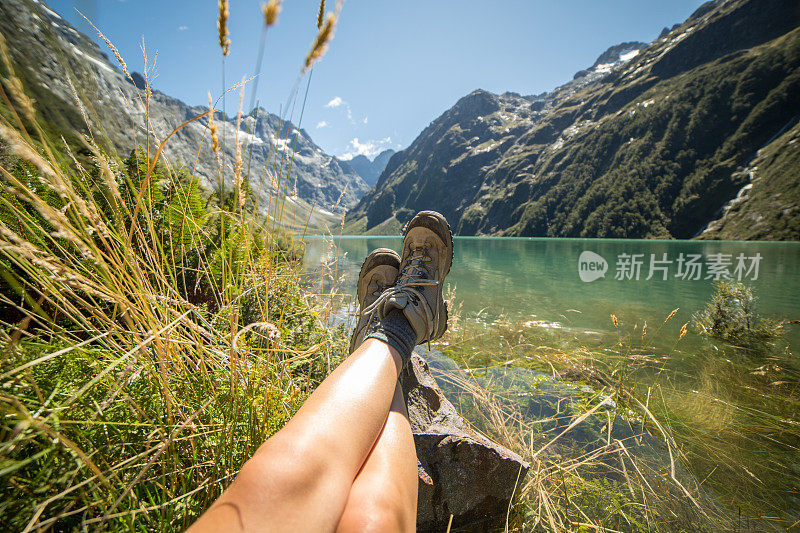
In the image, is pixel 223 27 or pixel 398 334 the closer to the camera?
pixel 223 27

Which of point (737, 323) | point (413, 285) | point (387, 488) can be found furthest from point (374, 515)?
point (737, 323)

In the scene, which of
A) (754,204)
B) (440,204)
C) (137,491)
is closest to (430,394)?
(137,491)

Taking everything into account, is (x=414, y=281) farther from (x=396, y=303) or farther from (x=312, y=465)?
(x=312, y=465)

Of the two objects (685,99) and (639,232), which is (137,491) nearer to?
(639,232)

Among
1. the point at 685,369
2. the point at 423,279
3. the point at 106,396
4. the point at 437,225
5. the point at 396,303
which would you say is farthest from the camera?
the point at 685,369

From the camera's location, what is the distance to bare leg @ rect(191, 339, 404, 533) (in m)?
0.72

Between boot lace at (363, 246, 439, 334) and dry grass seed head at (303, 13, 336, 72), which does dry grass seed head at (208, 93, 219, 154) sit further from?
boot lace at (363, 246, 439, 334)

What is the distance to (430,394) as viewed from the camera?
217 centimetres

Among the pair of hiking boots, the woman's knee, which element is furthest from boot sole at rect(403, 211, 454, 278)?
the woman's knee

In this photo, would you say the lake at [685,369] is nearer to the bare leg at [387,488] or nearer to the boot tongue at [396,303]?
the boot tongue at [396,303]

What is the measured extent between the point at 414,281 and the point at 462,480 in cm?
120

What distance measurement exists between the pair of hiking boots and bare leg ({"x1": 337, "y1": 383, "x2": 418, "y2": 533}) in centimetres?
71

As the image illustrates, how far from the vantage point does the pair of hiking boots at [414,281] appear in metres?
1.86

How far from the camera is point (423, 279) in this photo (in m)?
2.34
